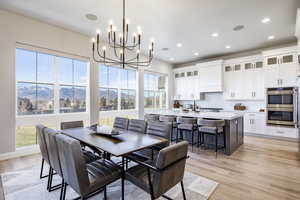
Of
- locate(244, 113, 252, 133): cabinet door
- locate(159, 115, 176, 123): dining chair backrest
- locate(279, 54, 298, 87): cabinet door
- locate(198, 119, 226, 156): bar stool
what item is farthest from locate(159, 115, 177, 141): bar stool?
locate(279, 54, 298, 87): cabinet door

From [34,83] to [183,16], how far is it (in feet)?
12.6

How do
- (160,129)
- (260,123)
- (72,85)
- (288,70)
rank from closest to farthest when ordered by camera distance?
1. (160,129)
2. (72,85)
3. (288,70)
4. (260,123)

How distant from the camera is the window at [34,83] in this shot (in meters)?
3.52

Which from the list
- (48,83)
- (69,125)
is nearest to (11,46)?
(48,83)

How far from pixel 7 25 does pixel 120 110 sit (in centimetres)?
355

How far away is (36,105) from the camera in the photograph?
146 inches

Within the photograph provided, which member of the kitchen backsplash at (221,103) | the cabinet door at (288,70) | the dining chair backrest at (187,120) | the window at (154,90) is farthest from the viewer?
the window at (154,90)

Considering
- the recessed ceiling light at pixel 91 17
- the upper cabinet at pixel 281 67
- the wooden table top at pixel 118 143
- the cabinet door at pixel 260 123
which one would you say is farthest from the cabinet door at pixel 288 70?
the recessed ceiling light at pixel 91 17

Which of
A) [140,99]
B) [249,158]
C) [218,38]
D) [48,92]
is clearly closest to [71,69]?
[48,92]

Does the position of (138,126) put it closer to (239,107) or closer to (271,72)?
(239,107)

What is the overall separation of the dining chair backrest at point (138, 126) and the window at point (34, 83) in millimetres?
2360

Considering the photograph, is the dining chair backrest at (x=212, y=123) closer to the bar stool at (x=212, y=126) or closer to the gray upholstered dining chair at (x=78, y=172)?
the bar stool at (x=212, y=126)

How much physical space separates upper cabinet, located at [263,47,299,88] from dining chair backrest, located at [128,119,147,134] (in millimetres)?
4539

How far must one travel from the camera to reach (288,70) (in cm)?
459
